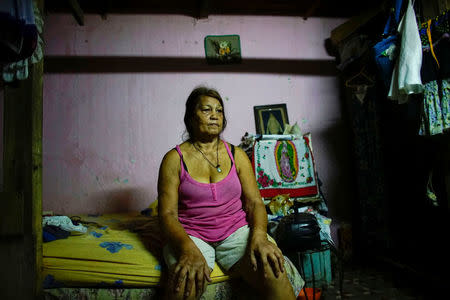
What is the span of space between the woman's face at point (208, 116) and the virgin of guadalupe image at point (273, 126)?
1679 mm

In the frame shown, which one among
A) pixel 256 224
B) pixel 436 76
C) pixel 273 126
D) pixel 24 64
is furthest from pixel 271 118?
pixel 24 64

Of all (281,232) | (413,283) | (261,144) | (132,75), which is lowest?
(413,283)

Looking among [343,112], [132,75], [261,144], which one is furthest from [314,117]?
[132,75]

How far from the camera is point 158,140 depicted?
3346mm

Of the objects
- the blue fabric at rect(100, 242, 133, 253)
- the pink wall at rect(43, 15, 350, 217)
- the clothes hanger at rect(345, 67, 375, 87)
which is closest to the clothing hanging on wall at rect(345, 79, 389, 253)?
the clothes hanger at rect(345, 67, 375, 87)

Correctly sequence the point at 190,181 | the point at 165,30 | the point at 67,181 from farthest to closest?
the point at 165,30
the point at 67,181
the point at 190,181

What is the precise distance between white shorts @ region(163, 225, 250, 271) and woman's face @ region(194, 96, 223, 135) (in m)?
0.66

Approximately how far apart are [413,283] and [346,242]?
856mm

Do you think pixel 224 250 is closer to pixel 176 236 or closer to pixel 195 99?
pixel 176 236

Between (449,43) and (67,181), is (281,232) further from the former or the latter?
A: (67,181)

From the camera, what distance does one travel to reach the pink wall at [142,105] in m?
3.24

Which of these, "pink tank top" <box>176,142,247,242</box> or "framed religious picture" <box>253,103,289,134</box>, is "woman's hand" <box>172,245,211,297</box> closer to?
"pink tank top" <box>176,142,247,242</box>

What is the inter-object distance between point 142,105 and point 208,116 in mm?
1848

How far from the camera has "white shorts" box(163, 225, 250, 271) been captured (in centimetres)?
145
